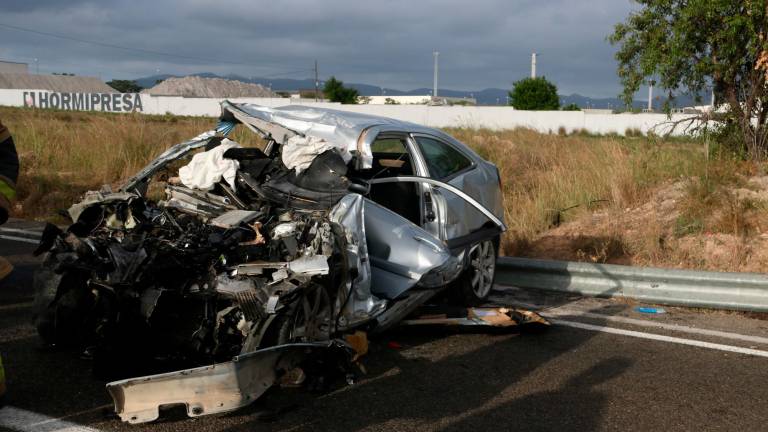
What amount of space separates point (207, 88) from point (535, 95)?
178 feet

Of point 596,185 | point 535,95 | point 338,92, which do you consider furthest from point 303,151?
point 338,92

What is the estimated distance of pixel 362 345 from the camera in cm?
536

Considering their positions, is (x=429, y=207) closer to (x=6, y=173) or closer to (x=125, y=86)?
(x=6, y=173)

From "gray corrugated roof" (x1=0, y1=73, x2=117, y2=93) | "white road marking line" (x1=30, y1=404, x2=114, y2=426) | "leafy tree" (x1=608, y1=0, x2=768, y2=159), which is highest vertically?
"gray corrugated roof" (x1=0, y1=73, x2=117, y2=93)

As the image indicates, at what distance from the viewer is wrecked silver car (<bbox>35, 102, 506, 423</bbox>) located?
446 centimetres

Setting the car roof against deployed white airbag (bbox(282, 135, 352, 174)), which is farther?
the car roof

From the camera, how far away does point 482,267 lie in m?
7.34

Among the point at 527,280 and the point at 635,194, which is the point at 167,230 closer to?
the point at 527,280

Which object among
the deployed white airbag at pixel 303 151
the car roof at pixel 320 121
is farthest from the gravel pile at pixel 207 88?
the deployed white airbag at pixel 303 151

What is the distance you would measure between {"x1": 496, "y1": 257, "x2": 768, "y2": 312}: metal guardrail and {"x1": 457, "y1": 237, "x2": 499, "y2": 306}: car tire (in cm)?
75

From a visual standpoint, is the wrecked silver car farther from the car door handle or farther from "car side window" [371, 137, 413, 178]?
"car side window" [371, 137, 413, 178]

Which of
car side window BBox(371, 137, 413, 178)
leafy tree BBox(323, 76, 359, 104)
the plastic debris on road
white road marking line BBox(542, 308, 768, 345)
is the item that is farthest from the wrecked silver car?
leafy tree BBox(323, 76, 359, 104)

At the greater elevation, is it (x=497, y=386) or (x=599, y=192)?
(x=599, y=192)

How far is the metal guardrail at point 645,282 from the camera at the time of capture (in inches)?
283
